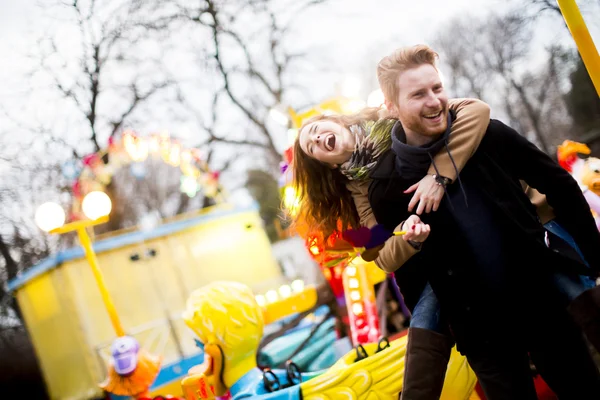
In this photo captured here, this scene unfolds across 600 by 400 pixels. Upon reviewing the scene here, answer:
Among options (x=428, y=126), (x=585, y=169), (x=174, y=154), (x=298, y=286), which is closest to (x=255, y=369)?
(x=428, y=126)

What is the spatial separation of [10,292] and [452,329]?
6.20 metres

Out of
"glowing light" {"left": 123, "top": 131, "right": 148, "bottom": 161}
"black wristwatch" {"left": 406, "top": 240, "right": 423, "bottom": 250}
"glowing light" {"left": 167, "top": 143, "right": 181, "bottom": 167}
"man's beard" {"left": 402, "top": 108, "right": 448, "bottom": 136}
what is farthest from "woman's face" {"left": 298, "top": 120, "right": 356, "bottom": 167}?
"glowing light" {"left": 167, "top": 143, "right": 181, "bottom": 167}

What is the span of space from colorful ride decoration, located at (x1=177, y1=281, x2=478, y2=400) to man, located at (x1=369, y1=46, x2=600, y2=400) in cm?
67

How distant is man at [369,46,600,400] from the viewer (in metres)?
1.54

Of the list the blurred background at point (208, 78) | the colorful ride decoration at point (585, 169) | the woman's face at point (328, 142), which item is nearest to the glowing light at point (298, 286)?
the blurred background at point (208, 78)

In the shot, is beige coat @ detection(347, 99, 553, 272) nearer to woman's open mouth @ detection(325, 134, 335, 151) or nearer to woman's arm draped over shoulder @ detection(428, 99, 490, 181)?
woman's arm draped over shoulder @ detection(428, 99, 490, 181)

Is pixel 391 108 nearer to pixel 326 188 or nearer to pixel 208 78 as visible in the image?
pixel 326 188

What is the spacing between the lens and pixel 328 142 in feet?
5.62

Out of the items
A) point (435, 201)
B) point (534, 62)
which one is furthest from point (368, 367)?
point (534, 62)

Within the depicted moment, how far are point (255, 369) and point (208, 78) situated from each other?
19.1 feet

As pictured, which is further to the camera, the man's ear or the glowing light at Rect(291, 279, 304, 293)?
the glowing light at Rect(291, 279, 304, 293)

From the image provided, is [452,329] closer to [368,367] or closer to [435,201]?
[435,201]

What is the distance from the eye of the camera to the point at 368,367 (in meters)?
2.26

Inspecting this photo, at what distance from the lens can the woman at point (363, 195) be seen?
5.35 ft
